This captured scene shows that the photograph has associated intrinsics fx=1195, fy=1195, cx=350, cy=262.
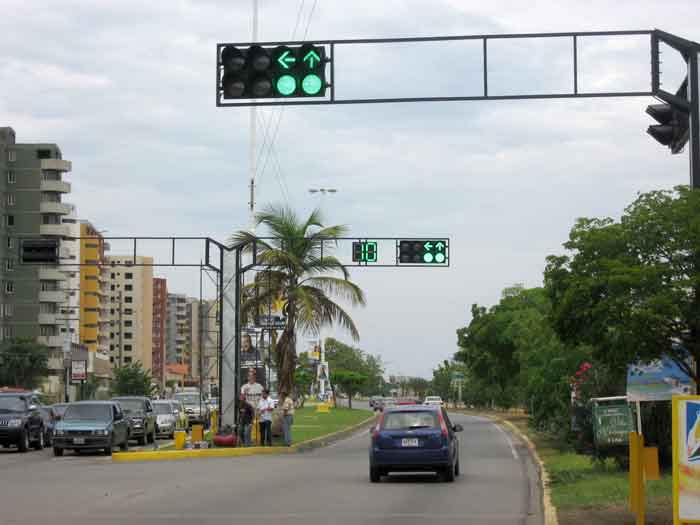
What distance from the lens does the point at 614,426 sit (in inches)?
829

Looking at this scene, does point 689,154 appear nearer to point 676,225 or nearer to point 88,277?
point 676,225

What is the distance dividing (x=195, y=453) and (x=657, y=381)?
18.6 m

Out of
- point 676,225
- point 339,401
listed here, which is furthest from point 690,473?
point 339,401

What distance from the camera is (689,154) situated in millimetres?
17125

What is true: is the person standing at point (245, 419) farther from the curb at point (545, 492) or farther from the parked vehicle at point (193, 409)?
the parked vehicle at point (193, 409)

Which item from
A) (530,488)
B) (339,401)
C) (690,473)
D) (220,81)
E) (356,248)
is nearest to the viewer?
(690,473)

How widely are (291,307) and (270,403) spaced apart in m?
7.50

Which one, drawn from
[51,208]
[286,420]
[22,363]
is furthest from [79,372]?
[286,420]

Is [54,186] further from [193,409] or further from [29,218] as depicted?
[193,409]

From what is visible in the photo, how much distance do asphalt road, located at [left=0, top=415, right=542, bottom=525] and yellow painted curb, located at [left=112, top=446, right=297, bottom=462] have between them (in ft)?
2.60

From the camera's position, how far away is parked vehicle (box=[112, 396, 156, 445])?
43062mm

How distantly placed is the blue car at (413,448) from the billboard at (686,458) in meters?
12.1

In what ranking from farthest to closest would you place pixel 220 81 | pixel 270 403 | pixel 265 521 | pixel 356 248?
pixel 356 248, pixel 270 403, pixel 220 81, pixel 265 521

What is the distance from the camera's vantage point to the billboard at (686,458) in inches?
429
